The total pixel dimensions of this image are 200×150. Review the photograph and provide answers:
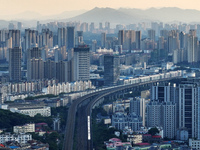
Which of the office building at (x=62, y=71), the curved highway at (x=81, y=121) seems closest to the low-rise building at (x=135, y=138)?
the curved highway at (x=81, y=121)

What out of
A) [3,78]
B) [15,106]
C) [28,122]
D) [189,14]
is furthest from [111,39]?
[189,14]

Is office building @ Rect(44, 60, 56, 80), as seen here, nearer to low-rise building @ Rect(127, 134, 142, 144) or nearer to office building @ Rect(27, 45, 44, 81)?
office building @ Rect(27, 45, 44, 81)

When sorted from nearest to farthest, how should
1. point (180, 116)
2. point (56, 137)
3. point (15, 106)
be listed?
1. point (56, 137)
2. point (180, 116)
3. point (15, 106)

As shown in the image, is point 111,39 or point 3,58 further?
point 111,39

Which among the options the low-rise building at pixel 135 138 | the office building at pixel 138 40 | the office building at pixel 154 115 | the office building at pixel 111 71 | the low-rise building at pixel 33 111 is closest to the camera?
the low-rise building at pixel 135 138

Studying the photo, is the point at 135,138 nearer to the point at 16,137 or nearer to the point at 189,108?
the point at 189,108

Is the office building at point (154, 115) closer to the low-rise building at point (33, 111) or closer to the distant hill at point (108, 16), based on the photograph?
the low-rise building at point (33, 111)

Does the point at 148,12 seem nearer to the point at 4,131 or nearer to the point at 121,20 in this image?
the point at 121,20

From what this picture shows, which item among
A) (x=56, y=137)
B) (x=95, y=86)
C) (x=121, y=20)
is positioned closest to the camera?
(x=56, y=137)

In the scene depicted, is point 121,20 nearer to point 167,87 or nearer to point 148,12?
point 148,12
